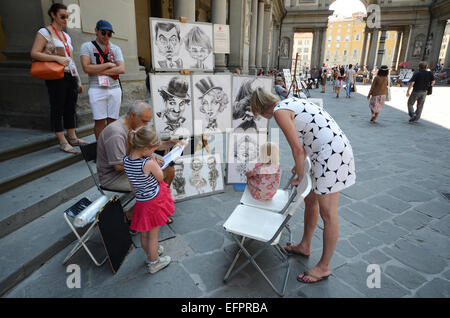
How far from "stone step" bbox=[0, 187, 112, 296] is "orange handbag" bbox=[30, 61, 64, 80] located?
1478mm

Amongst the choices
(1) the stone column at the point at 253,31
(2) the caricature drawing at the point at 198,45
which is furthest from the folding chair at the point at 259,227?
(1) the stone column at the point at 253,31

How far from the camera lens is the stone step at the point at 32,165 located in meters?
2.62

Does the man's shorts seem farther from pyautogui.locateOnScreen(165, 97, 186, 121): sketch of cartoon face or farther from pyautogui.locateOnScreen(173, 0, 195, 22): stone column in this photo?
pyautogui.locateOnScreen(173, 0, 195, 22): stone column

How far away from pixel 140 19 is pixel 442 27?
32768 millimetres

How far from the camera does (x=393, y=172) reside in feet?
14.5

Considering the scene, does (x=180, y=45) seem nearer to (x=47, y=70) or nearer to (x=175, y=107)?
(x=175, y=107)

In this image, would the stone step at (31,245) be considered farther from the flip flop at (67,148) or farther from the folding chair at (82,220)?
the flip flop at (67,148)

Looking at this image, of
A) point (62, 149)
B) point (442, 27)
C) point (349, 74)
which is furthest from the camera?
point (442, 27)

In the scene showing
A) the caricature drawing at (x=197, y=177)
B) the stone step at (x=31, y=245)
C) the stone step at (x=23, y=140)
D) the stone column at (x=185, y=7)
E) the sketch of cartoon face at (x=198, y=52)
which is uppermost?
the stone column at (x=185, y=7)

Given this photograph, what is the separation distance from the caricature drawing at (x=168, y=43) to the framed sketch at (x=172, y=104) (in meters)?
0.17

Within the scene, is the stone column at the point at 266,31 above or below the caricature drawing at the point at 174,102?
above
